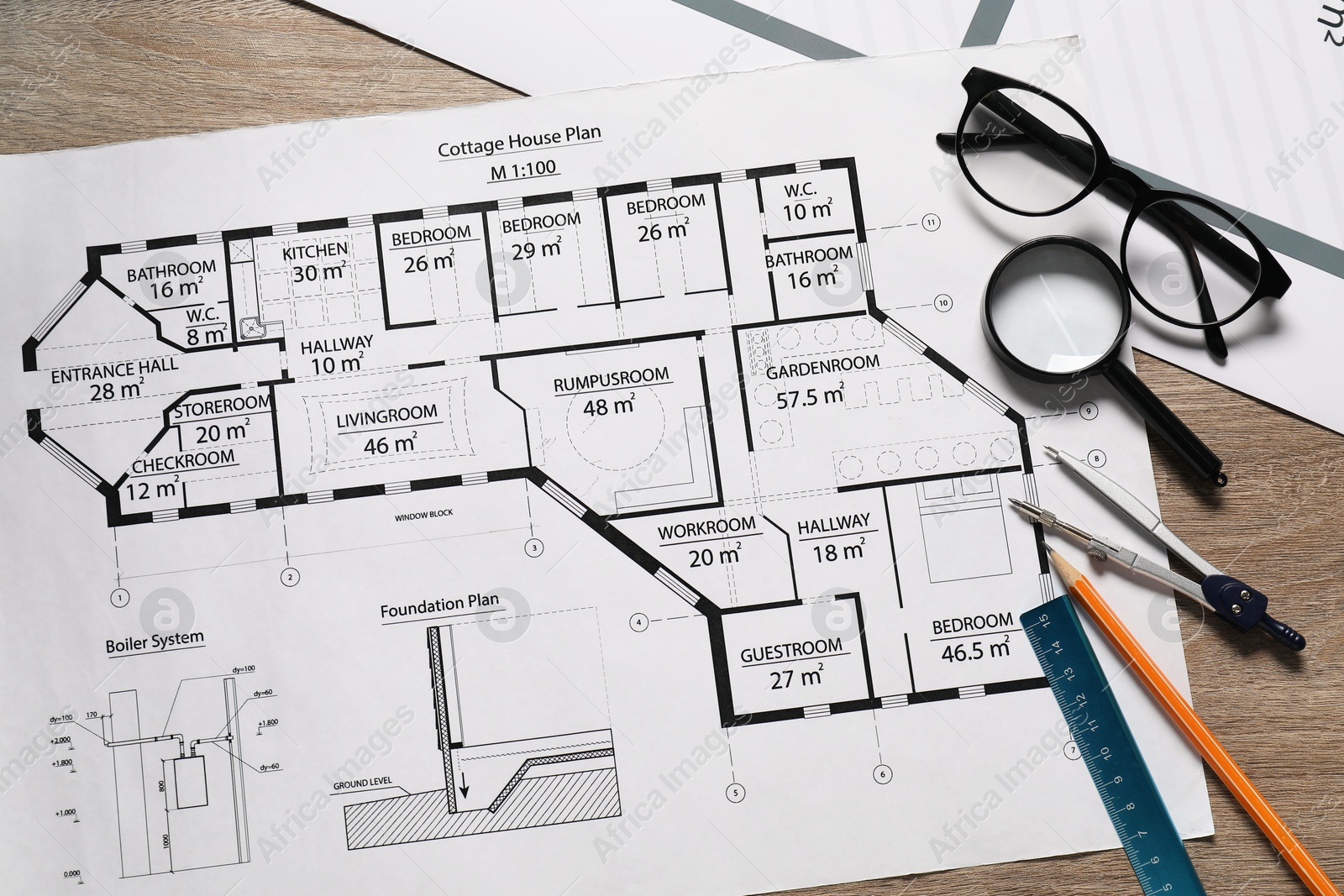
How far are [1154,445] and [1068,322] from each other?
24 cm

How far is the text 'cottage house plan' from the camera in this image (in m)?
1.30

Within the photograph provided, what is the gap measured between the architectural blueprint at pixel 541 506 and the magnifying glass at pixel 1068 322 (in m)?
0.05

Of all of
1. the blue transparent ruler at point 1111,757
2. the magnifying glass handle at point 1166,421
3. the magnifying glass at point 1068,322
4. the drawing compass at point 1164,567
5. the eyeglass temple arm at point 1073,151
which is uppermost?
the eyeglass temple arm at point 1073,151

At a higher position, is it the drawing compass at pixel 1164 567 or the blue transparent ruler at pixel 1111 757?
the drawing compass at pixel 1164 567

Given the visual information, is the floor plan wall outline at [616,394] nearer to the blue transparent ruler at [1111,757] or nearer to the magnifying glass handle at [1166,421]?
the blue transparent ruler at [1111,757]

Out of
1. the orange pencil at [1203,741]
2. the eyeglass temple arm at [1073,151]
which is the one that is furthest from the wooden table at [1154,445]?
the eyeglass temple arm at [1073,151]

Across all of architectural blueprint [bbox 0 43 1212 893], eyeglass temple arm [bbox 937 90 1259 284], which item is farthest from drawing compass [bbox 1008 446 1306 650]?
eyeglass temple arm [bbox 937 90 1259 284]

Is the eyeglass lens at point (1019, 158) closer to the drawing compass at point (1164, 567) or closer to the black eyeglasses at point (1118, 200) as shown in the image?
the black eyeglasses at point (1118, 200)

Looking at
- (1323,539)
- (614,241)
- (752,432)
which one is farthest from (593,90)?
(1323,539)

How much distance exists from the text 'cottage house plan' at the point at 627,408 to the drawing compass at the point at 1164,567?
6 centimetres

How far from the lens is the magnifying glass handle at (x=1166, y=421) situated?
1.29m

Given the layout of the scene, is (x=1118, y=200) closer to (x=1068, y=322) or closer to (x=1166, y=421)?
(x=1068, y=322)

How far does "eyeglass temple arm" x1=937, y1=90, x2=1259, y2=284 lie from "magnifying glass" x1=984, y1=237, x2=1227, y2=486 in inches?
5.2

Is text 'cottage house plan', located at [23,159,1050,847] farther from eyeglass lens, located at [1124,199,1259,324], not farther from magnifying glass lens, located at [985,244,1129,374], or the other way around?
eyeglass lens, located at [1124,199,1259,324]
